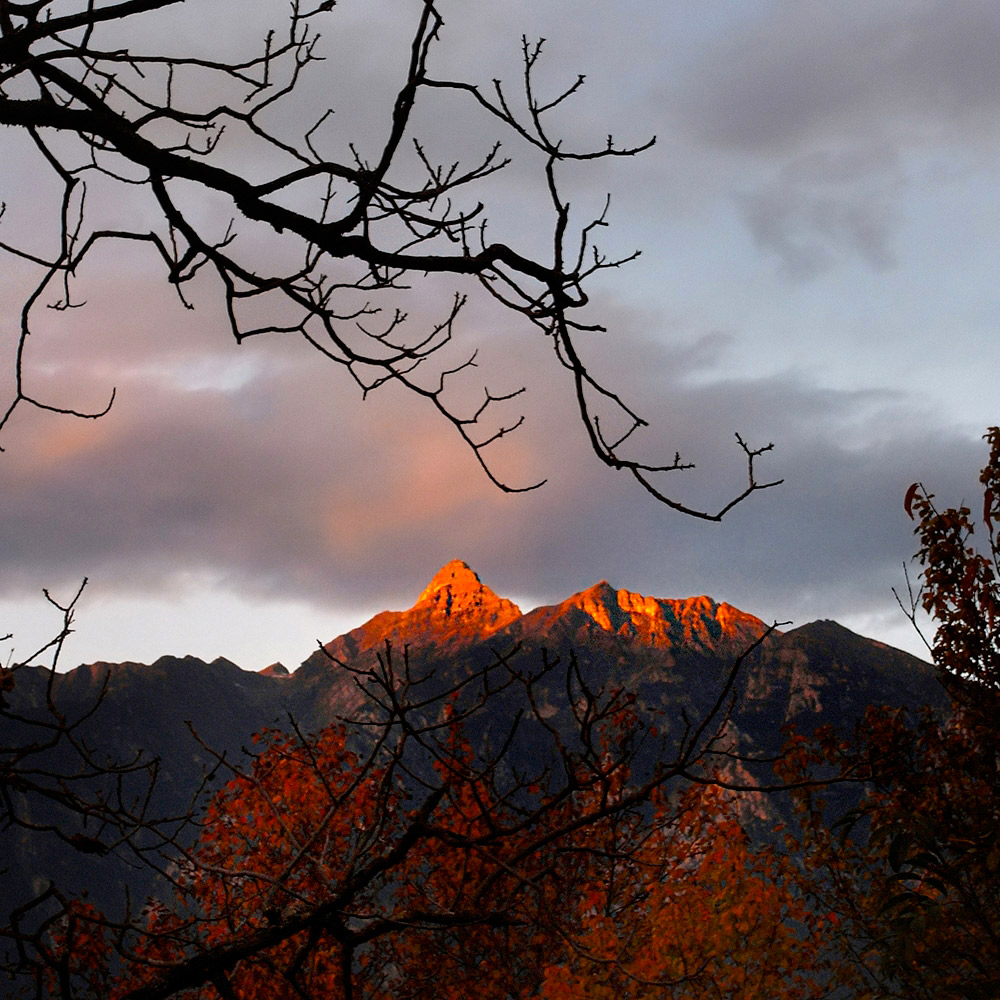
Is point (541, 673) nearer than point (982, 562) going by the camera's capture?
Yes

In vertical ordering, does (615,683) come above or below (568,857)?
above

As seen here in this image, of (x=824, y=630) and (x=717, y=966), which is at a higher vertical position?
(x=824, y=630)

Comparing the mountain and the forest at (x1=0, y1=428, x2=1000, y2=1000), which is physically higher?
the mountain

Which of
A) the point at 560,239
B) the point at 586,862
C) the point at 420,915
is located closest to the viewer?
the point at 420,915

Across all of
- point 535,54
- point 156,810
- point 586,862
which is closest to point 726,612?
point 156,810

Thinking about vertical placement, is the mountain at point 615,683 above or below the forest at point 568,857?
above

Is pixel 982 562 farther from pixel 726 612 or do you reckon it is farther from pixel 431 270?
pixel 726 612

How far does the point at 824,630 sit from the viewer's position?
538ft

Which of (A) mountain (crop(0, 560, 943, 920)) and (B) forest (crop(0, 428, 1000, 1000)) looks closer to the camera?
(B) forest (crop(0, 428, 1000, 1000))

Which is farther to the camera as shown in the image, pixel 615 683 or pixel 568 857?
pixel 615 683

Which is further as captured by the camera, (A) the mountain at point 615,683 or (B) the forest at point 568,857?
(A) the mountain at point 615,683

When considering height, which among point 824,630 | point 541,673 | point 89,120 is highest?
point 824,630

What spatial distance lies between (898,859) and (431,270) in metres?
6.57

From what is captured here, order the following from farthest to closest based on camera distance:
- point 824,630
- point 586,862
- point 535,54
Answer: point 824,630 → point 586,862 → point 535,54
